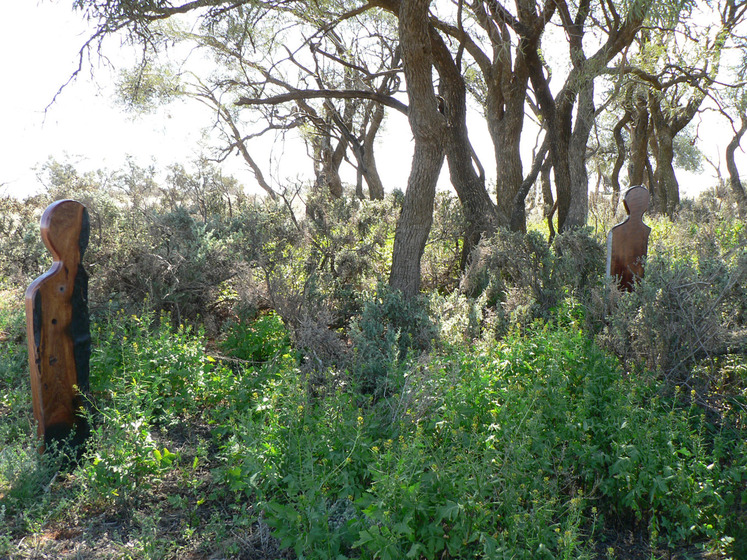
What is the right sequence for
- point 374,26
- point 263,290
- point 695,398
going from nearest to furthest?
point 695,398, point 263,290, point 374,26

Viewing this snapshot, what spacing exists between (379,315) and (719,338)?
299cm

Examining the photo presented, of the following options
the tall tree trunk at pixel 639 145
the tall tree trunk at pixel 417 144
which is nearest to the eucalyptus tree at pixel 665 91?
the tall tree trunk at pixel 639 145

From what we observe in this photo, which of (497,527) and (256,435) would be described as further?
(256,435)

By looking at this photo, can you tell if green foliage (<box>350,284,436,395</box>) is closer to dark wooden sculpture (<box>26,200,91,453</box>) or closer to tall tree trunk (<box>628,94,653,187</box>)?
dark wooden sculpture (<box>26,200,91,453</box>)

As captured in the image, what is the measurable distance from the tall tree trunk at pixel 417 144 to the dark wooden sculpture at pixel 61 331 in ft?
12.4

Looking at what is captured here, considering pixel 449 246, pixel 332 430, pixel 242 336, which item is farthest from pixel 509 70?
pixel 332 430

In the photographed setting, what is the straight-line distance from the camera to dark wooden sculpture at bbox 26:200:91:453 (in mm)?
3707

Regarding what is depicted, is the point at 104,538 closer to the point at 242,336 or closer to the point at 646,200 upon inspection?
the point at 242,336

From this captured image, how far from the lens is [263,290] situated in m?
6.43

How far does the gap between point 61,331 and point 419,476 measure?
267 cm

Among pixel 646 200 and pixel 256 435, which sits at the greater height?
pixel 646 200

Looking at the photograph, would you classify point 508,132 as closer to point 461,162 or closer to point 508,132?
point 508,132

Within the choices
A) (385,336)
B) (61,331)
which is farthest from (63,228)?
(385,336)

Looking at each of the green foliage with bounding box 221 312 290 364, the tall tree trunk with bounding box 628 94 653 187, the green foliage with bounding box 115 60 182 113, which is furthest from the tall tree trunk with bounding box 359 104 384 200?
the green foliage with bounding box 221 312 290 364
